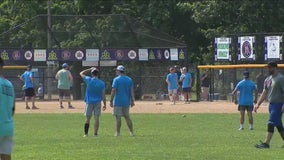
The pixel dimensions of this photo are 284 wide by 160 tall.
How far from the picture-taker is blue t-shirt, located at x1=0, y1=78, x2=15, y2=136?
34.8 feet

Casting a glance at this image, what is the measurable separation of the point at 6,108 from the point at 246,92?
13.1 m

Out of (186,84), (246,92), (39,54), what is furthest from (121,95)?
(39,54)

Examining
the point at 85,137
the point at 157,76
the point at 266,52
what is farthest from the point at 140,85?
the point at 85,137

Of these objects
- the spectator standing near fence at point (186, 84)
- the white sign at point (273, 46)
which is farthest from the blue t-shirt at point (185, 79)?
the white sign at point (273, 46)

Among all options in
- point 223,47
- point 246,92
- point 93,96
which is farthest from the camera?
point 223,47

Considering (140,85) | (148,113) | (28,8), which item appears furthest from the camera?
(28,8)

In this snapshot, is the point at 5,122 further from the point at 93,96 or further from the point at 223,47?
the point at 223,47

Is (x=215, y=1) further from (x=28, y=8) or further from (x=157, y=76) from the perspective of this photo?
(x=28, y=8)

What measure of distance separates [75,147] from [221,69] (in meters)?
25.1

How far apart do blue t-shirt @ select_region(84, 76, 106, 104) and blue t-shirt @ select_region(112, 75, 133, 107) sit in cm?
38

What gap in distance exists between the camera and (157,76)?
1775 inches

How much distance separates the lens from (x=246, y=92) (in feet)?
74.9

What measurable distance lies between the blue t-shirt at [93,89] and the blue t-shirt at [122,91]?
1.24 ft

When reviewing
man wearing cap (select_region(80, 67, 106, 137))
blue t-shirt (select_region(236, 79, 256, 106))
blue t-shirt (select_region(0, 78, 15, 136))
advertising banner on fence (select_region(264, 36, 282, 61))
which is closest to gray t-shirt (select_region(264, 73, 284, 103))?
man wearing cap (select_region(80, 67, 106, 137))
